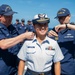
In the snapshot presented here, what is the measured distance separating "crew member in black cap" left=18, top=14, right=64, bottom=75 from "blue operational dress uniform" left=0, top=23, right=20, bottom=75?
0.34 m

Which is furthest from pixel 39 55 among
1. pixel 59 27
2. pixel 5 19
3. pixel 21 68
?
pixel 5 19

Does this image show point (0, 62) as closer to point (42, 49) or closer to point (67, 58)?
point (42, 49)

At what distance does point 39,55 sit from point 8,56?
0.61m

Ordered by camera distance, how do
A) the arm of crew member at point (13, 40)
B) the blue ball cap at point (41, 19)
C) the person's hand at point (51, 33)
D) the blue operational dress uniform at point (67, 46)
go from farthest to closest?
1. the blue operational dress uniform at point (67, 46)
2. the person's hand at point (51, 33)
3. the arm of crew member at point (13, 40)
4. the blue ball cap at point (41, 19)

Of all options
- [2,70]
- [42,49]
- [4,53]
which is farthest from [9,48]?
[42,49]

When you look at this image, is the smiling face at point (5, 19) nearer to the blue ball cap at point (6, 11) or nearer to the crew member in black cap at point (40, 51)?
the blue ball cap at point (6, 11)

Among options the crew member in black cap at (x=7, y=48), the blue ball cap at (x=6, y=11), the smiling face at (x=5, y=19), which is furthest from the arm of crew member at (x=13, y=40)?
the blue ball cap at (x=6, y=11)

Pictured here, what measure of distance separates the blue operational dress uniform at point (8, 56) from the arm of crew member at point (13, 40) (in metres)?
0.13

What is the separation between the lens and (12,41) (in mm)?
3250

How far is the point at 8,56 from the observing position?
3.53 metres

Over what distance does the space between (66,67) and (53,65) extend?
394mm

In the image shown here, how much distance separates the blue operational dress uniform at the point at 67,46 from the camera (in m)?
3.62

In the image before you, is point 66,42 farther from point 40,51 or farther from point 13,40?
point 13,40

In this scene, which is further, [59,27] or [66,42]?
[66,42]
